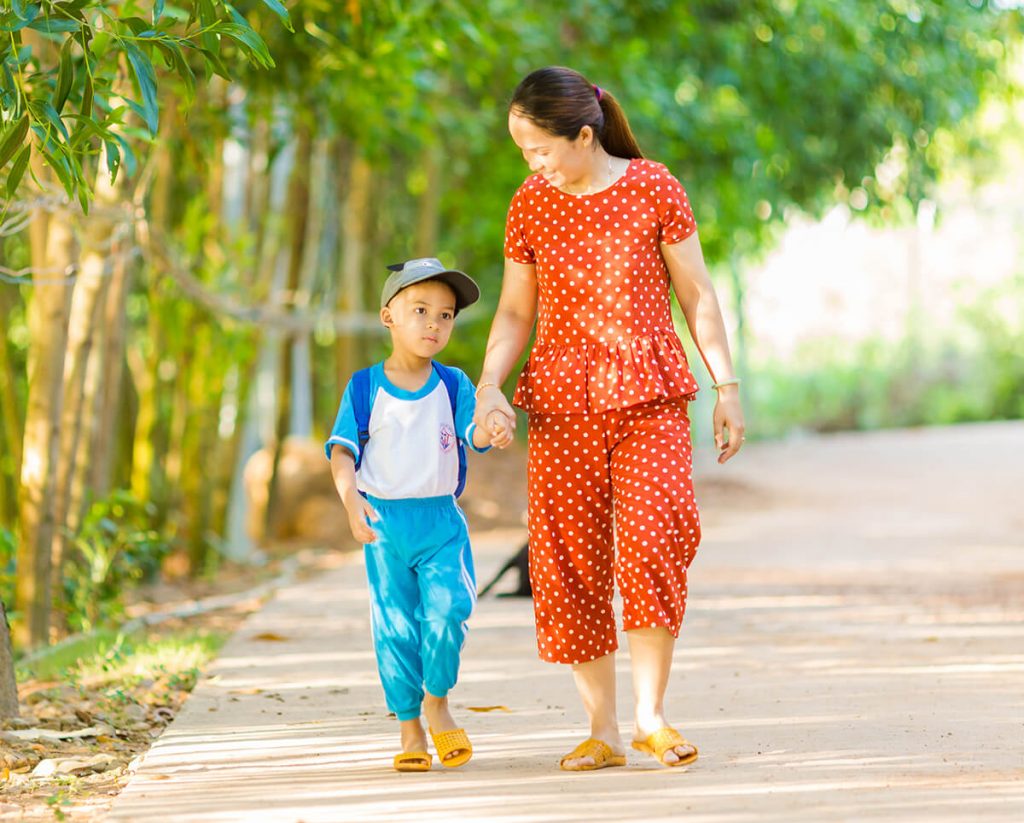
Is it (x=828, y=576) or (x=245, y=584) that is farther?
(x=245, y=584)

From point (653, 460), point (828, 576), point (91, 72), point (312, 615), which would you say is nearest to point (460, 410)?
point (653, 460)

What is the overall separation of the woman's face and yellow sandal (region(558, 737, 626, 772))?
140 cm

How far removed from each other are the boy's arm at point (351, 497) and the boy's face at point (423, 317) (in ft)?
1.06

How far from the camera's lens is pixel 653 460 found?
3977 mm

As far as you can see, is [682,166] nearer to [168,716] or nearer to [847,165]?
[847,165]

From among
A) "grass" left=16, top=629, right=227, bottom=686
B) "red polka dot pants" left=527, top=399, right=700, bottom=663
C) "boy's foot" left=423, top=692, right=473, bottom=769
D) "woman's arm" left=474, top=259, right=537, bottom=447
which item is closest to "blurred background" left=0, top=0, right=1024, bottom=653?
"grass" left=16, top=629, right=227, bottom=686

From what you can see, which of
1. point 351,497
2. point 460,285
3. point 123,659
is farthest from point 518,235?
point 123,659

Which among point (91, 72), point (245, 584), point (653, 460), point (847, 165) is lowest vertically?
point (245, 584)

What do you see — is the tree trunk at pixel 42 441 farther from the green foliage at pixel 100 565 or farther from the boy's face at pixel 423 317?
the boy's face at pixel 423 317

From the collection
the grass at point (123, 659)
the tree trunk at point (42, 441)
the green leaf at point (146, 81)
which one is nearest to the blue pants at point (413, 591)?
the green leaf at point (146, 81)

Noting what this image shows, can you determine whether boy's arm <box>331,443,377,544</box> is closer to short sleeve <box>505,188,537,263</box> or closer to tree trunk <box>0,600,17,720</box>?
short sleeve <box>505,188,537,263</box>

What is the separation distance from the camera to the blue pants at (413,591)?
4.03 m

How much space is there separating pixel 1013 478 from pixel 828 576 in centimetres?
769

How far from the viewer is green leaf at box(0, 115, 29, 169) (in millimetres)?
3996
